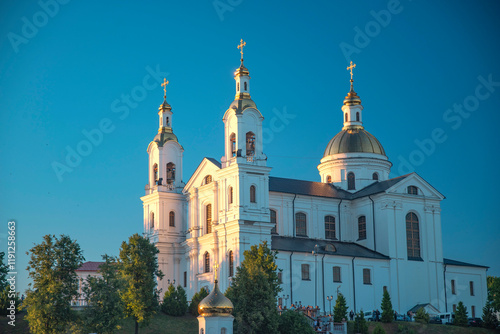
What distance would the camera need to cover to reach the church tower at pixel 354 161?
79.9 meters

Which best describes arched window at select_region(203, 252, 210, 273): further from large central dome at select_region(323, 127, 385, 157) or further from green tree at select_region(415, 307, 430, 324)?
large central dome at select_region(323, 127, 385, 157)

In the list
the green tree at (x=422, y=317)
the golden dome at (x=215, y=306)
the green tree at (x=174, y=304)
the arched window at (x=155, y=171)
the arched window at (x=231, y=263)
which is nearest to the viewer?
the golden dome at (x=215, y=306)

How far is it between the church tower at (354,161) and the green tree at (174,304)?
2432 cm

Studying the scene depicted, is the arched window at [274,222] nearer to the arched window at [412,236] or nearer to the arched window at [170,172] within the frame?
the arched window at [170,172]

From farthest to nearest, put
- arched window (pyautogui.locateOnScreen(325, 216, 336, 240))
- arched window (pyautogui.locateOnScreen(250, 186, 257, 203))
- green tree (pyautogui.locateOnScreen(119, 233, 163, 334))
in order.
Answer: arched window (pyautogui.locateOnScreen(325, 216, 336, 240))
arched window (pyautogui.locateOnScreen(250, 186, 257, 203))
green tree (pyautogui.locateOnScreen(119, 233, 163, 334))

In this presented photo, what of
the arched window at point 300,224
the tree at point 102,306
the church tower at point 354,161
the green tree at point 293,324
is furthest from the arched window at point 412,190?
the tree at point 102,306

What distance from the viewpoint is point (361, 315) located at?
192ft

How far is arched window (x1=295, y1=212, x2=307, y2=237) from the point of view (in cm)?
7344

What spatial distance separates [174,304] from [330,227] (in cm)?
2033

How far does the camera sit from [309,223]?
7419 cm

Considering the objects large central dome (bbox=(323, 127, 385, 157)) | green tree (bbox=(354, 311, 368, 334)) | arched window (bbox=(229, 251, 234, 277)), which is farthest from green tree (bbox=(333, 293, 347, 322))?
large central dome (bbox=(323, 127, 385, 157))

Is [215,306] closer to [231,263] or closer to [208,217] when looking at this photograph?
[231,263]

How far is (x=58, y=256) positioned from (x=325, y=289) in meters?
24.5

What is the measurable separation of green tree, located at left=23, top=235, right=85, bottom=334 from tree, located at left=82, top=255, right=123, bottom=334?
1361 millimetres
